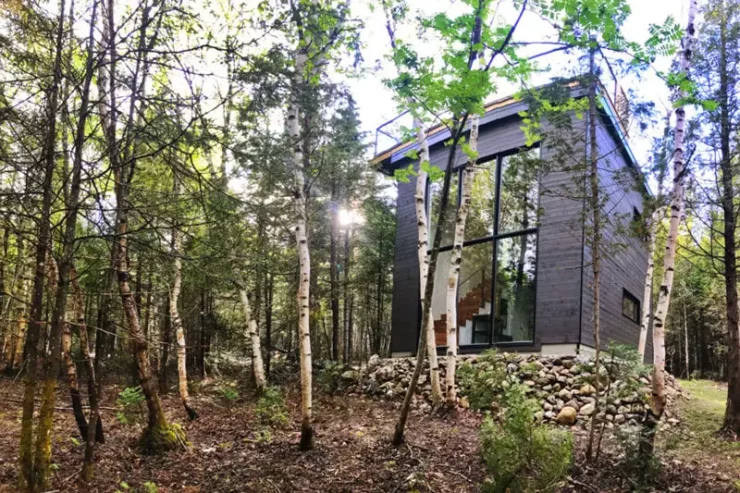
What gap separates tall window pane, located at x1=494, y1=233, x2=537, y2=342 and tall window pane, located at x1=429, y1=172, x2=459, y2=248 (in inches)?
56.4

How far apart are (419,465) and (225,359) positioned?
10105mm

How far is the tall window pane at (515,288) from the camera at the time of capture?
31.2 feet

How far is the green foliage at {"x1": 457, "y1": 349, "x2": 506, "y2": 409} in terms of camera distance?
7957mm

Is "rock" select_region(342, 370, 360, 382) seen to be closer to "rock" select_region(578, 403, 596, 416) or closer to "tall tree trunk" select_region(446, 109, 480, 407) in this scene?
"tall tree trunk" select_region(446, 109, 480, 407)

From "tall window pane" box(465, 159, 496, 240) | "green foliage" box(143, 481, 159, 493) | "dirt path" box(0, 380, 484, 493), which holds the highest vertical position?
"tall window pane" box(465, 159, 496, 240)

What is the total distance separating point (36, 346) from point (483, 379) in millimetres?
6630

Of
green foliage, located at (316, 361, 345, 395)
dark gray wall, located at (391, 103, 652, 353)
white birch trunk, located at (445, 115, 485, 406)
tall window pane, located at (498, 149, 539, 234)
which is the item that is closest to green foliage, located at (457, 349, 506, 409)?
white birch trunk, located at (445, 115, 485, 406)

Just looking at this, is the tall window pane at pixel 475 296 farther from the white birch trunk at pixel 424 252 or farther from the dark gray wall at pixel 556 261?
the white birch trunk at pixel 424 252

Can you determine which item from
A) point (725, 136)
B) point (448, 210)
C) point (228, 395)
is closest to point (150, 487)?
point (228, 395)

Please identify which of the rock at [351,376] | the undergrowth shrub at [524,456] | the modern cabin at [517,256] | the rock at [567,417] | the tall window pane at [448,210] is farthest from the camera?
the tall window pane at [448,210]

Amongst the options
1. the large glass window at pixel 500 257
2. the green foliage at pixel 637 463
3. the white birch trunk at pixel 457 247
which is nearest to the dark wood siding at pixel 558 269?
the large glass window at pixel 500 257

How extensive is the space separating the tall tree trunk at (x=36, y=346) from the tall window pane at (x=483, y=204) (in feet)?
27.3

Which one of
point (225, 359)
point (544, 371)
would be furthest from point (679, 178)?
point (225, 359)

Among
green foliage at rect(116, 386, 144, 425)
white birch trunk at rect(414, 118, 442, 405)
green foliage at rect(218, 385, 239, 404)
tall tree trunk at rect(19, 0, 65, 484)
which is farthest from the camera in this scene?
green foliage at rect(218, 385, 239, 404)
